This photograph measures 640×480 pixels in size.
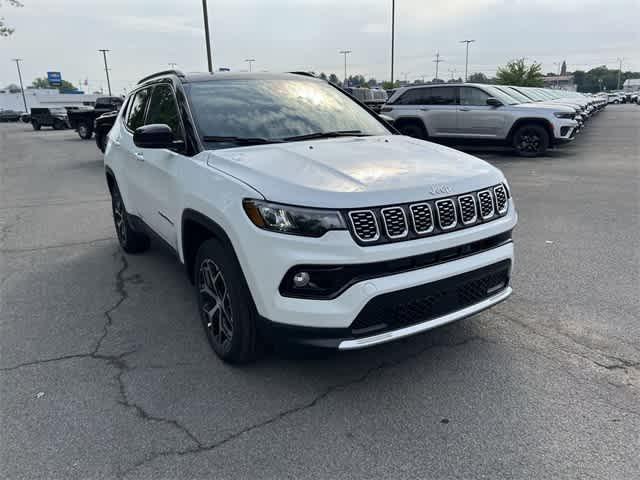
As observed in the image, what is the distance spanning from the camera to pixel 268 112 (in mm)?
3746

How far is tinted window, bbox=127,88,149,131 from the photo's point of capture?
4770mm

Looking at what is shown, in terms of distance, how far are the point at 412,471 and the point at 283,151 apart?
6.44 feet

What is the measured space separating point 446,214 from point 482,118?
1117cm

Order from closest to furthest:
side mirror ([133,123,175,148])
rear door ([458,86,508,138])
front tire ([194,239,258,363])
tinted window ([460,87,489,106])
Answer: front tire ([194,239,258,363]), side mirror ([133,123,175,148]), rear door ([458,86,508,138]), tinted window ([460,87,489,106])

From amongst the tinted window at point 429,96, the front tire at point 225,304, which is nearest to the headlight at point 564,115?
the tinted window at point 429,96

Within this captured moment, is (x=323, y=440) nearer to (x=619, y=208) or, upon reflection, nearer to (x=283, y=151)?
(x=283, y=151)

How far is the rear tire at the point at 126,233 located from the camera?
17.7 ft

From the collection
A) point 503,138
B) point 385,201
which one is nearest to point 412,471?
point 385,201

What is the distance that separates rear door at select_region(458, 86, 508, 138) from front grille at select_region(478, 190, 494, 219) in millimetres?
10666

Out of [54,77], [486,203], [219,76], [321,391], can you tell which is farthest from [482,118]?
[54,77]

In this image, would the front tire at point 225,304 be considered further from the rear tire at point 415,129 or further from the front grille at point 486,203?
the rear tire at point 415,129

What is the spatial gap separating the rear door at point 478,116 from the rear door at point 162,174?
10.2 meters

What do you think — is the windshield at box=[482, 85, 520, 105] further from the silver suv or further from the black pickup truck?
the black pickup truck

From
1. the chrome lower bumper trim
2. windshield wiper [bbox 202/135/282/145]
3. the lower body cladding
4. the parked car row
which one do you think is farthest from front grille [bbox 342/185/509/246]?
the parked car row
